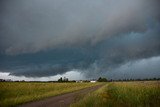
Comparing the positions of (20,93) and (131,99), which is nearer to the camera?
(131,99)

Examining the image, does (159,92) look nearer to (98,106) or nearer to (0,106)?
(98,106)

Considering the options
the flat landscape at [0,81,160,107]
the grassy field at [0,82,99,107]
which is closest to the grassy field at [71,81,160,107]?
the flat landscape at [0,81,160,107]

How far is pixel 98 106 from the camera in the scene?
14.9 m

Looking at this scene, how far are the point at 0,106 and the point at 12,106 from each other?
1.02m

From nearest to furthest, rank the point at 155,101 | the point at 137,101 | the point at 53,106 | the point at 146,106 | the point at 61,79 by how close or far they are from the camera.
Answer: the point at 146,106 → the point at 155,101 → the point at 137,101 → the point at 53,106 → the point at 61,79

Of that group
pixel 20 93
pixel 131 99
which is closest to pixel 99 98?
pixel 131 99

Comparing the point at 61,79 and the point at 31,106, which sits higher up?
the point at 61,79

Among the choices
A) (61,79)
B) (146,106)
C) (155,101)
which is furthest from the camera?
(61,79)

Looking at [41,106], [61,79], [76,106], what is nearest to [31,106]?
[41,106]

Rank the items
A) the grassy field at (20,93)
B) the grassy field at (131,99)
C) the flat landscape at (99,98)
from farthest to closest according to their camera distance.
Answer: the grassy field at (20,93) < the flat landscape at (99,98) < the grassy field at (131,99)

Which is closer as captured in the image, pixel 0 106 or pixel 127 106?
pixel 127 106

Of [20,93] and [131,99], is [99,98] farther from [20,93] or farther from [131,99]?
[20,93]

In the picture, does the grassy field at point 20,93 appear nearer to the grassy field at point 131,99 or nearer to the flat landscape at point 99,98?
the flat landscape at point 99,98

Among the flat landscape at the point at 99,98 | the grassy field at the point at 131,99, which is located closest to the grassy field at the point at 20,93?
the flat landscape at the point at 99,98
